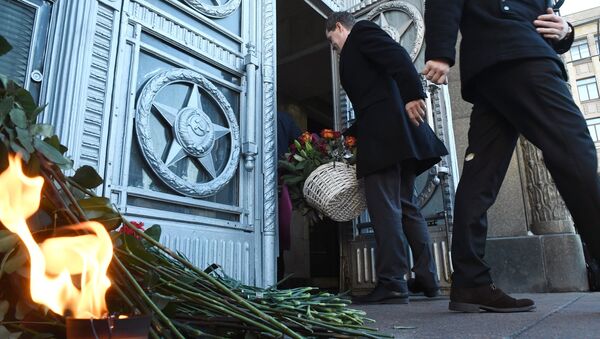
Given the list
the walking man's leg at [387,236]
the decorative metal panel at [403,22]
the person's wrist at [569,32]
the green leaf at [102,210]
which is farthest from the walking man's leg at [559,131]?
the decorative metal panel at [403,22]

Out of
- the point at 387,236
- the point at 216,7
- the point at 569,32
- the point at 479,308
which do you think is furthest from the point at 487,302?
the point at 216,7

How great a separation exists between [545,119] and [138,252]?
1.54m

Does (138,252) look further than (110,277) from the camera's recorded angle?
Yes

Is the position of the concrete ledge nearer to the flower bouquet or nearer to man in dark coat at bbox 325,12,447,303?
man in dark coat at bbox 325,12,447,303

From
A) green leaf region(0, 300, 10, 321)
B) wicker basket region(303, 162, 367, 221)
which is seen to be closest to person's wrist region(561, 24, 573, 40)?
wicker basket region(303, 162, 367, 221)

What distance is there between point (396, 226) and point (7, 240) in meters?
2.23

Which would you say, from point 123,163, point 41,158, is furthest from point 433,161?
point 41,158

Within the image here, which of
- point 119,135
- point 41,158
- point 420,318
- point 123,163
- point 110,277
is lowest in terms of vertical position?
point 420,318

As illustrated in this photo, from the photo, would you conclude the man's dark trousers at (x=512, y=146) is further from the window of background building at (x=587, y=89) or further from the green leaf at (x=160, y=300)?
the window of background building at (x=587, y=89)

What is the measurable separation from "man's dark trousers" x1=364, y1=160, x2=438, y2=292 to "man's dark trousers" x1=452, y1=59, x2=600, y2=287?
0.70 meters

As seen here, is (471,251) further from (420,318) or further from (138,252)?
(138,252)

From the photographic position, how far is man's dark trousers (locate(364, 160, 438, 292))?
2.56 m

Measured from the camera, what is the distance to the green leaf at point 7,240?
634 millimetres

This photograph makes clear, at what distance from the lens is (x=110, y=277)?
0.69 metres
